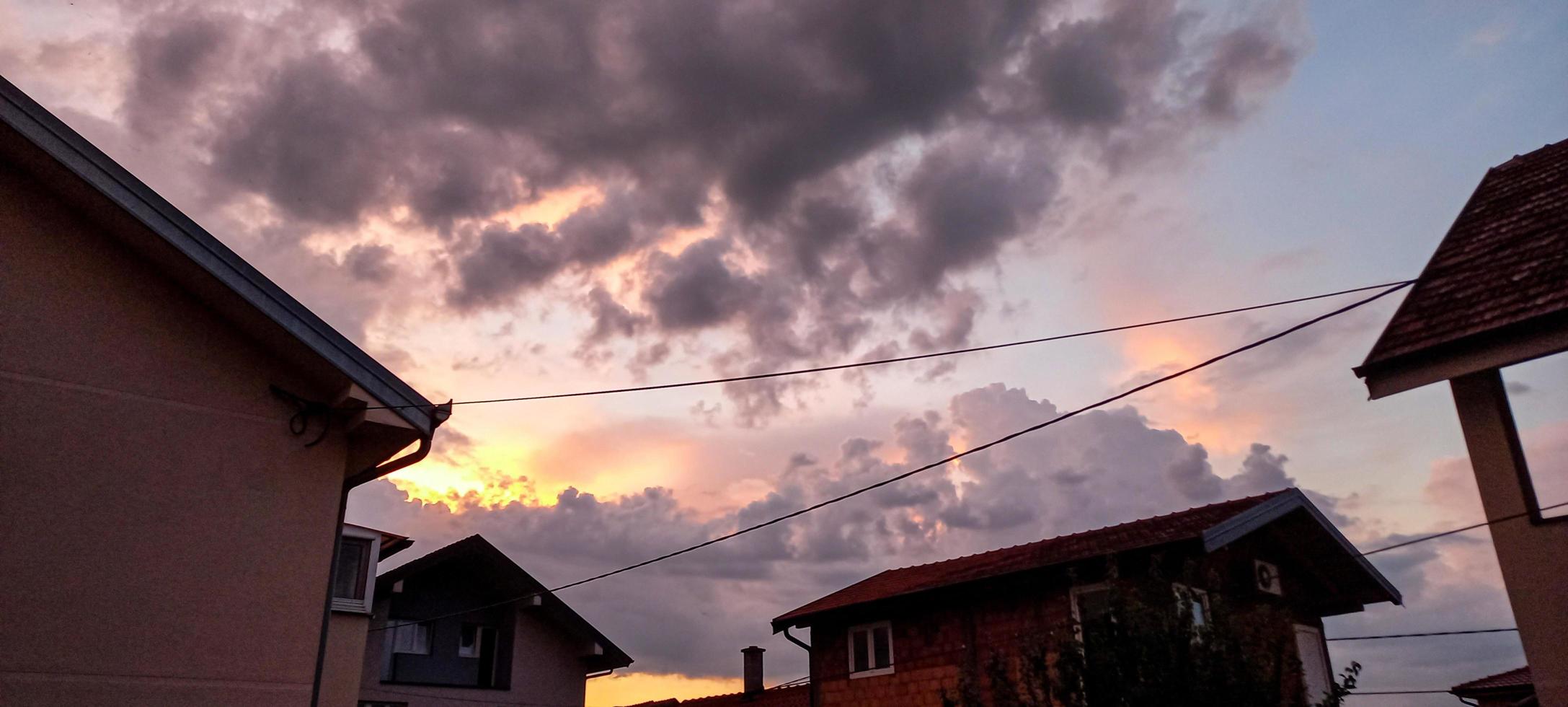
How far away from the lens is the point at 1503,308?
930 centimetres

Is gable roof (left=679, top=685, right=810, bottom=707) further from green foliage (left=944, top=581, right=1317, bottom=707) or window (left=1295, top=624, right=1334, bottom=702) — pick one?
green foliage (left=944, top=581, right=1317, bottom=707)

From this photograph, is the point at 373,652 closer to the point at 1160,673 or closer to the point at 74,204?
the point at 74,204

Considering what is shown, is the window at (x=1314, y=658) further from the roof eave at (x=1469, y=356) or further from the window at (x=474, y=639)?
the window at (x=474, y=639)

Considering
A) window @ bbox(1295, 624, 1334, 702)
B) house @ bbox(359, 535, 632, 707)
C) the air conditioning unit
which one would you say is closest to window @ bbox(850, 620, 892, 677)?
the air conditioning unit

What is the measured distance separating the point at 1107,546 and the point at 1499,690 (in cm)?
1553

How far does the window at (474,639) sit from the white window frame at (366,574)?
3.46m

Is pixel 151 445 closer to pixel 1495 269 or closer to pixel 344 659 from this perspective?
pixel 1495 269

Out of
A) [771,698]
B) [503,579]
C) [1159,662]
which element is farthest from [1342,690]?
[503,579]

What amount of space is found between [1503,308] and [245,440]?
449 inches

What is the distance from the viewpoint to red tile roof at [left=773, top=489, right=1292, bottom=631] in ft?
45.4

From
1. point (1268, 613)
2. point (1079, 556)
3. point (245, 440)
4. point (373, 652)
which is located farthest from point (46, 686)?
point (373, 652)

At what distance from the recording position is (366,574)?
2070 centimetres

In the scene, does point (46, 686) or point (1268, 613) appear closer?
Answer: point (46, 686)

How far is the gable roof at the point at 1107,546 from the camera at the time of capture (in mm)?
13375
